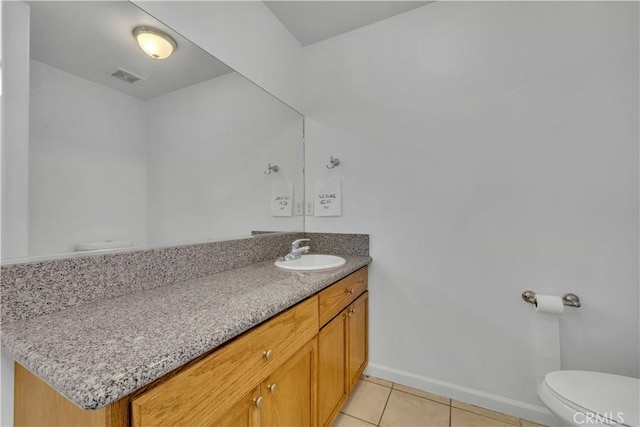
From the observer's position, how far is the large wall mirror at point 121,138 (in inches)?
30.2

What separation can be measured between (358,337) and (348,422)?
1.34 feet

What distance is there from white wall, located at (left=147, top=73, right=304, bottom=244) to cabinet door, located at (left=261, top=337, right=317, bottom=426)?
27.7 inches

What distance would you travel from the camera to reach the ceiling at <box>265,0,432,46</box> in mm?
1583

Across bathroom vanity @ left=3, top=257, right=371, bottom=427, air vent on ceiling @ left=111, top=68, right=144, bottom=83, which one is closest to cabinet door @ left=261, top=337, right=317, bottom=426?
bathroom vanity @ left=3, top=257, right=371, bottom=427

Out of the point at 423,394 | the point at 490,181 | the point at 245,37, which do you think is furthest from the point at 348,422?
the point at 245,37

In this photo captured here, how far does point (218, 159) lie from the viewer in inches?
55.3

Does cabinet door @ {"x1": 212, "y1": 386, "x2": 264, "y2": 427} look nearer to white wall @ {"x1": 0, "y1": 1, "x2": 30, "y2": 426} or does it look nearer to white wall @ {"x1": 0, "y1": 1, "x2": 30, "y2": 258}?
white wall @ {"x1": 0, "y1": 1, "x2": 30, "y2": 426}

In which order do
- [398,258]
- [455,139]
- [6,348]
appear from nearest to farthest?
1. [6,348]
2. [455,139]
3. [398,258]

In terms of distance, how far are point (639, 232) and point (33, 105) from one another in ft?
7.67

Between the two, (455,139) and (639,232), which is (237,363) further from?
(639,232)

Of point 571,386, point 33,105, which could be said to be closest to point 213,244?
point 33,105

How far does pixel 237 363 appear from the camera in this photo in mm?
701

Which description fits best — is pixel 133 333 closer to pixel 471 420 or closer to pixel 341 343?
pixel 341 343

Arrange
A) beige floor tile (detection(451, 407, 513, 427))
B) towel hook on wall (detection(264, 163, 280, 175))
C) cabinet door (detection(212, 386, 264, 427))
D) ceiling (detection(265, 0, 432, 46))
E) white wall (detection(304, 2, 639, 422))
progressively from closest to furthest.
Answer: cabinet door (detection(212, 386, 264, 427))
white wall (detection(304, 2, 639, 422))
beige floor tile (detection(451, 407, 513, 427))
ceiling (detection(265, 0, 432, 46))
towel hook on wall (detection(264, 163, 280, 175))
